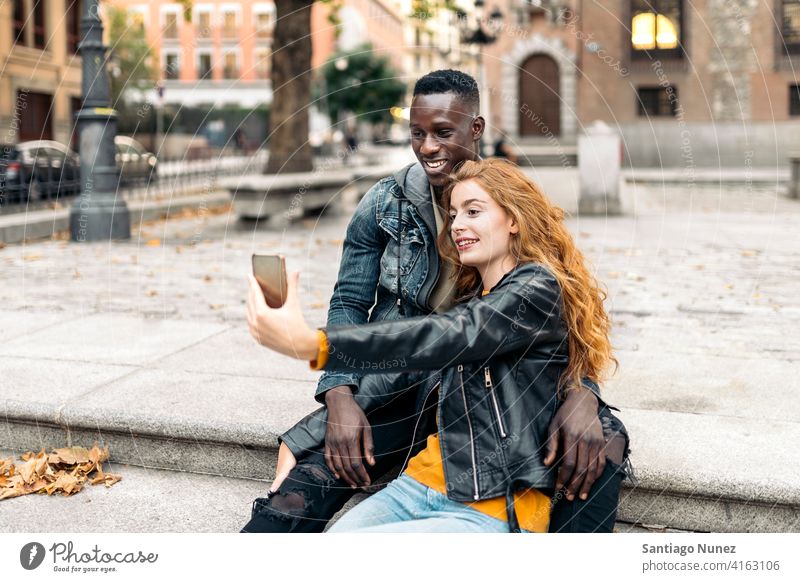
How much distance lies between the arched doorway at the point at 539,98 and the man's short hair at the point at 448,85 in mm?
35851

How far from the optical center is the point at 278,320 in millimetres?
2195

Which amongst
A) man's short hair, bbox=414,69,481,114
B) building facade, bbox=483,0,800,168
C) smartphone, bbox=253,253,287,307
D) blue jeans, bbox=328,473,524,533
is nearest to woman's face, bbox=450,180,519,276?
man's short hair, bbox=414,69,481,114

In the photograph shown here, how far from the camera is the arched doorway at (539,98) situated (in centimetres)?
3891

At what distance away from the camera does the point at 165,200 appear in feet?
62.7

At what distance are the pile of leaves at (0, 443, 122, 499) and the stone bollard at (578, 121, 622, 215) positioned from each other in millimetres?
12555

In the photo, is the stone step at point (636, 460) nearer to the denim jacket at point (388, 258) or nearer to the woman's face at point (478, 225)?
the denim jacket at point (388, 258)

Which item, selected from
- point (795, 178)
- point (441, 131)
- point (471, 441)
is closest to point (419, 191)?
point (441, 131)

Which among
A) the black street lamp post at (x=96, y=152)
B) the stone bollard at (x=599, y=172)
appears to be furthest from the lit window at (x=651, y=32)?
the black street lamp post at (x=96, y=152)

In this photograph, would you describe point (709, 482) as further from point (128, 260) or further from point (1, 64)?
point (1, 64)

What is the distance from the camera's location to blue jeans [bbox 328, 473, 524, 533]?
9.34ft

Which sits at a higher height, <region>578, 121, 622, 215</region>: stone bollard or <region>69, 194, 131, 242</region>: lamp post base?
<region>578, 121, 622, 215</region>: stone bollard
